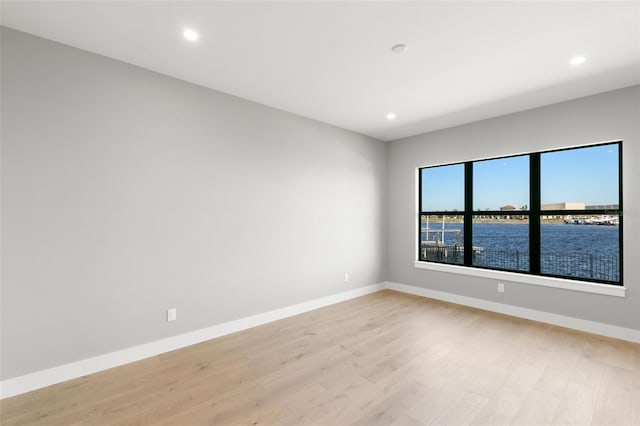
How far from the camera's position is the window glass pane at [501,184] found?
391 cm

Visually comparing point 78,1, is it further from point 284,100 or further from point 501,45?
point 501,45

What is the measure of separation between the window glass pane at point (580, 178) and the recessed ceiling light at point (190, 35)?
13.9 ft

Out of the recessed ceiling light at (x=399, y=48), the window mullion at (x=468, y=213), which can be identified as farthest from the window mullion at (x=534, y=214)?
the recessed ceiling light at (x=399, y=48)

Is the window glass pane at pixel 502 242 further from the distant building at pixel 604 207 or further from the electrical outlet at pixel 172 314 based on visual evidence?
the electrical outlet at pixel 172 314

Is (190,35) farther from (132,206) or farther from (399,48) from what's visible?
(399,48)

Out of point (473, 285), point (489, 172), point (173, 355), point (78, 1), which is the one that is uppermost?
point (78, 1)

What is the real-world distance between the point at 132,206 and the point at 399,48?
276 centimetres

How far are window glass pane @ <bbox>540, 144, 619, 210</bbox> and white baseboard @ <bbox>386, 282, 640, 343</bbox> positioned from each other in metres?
1.35

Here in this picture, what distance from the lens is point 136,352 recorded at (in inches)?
101

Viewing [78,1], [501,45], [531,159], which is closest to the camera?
[78,1]

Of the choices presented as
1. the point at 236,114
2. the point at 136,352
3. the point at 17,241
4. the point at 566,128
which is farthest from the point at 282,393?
the point at 566,128

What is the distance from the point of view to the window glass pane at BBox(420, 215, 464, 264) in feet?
14.9

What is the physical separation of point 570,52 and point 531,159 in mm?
1659

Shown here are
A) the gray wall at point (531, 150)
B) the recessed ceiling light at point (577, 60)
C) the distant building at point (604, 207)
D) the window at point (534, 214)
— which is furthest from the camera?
the window at point (534, 214)
